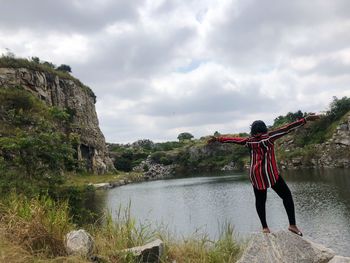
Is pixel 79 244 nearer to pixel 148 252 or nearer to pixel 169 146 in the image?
pixel 148 252

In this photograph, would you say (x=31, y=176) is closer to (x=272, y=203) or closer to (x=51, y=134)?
(x=51, y=134)

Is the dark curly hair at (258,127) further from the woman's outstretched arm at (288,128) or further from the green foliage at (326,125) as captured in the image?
the green foliage at (326,125)

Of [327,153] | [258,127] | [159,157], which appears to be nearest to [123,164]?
[159,157]

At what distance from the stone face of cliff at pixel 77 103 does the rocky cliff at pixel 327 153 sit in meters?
44.5

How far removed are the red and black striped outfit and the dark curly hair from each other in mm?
98

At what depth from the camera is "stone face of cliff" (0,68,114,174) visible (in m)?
84.8

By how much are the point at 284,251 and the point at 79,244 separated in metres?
3.48

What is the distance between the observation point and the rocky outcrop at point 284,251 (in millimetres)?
6777

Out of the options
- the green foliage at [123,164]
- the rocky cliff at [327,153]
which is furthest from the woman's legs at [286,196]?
the green foliage at [123,164]

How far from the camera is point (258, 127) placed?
24.4 feet

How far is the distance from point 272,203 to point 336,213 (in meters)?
7.06

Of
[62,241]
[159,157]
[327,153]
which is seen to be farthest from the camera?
[159,157]

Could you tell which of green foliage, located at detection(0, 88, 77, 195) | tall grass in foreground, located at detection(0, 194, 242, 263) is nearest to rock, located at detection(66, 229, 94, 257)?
tall grass in foreground, located at detection(0, 194, 242, 263)

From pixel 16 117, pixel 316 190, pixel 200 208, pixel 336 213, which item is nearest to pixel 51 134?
pixel 16 117
